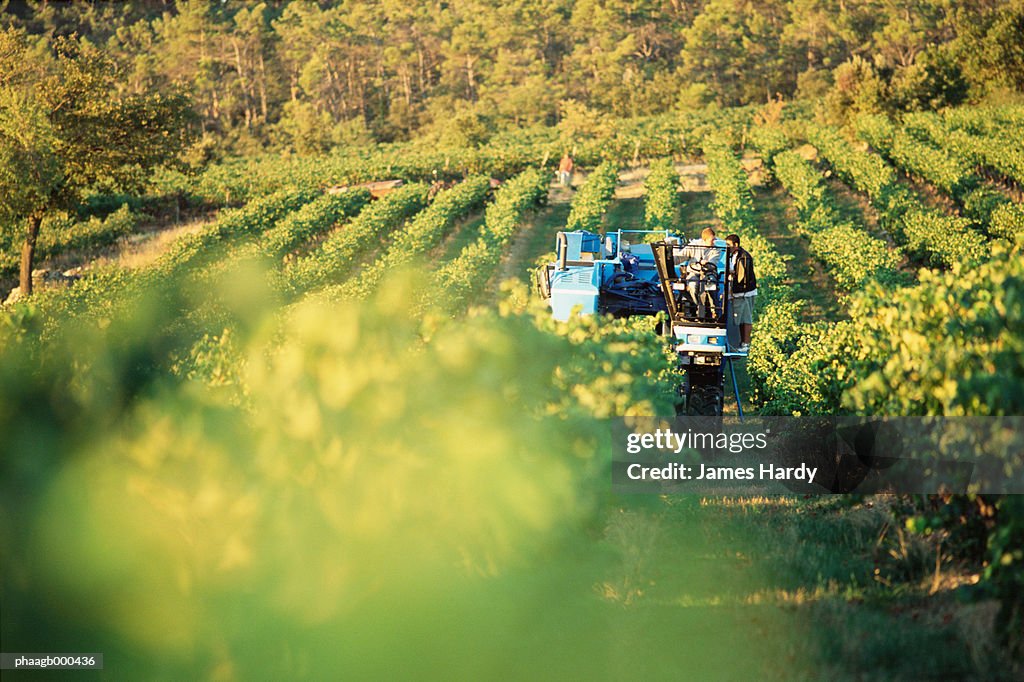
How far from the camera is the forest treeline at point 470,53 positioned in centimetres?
7306

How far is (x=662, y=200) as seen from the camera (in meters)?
28.3

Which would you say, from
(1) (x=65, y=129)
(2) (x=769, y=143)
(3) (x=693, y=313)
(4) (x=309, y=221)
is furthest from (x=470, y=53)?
(3) (x=693, y=313)

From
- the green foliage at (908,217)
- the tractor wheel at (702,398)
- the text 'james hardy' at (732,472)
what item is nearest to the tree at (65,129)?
the tractor wheel at (702,398)

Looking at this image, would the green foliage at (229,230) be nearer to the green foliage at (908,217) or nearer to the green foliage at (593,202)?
the green foliage at (593,202)

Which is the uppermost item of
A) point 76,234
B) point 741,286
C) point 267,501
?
point 267,501

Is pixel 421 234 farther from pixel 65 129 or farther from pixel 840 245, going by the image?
pixel 840 245

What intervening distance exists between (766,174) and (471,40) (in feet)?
178

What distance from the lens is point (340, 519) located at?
3939 mm

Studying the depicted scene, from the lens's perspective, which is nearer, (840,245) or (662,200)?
(840,245)

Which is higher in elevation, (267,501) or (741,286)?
(267,501)

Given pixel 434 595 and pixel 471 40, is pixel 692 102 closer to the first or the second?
pixel 471 40

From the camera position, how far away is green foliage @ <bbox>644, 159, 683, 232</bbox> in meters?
25.6

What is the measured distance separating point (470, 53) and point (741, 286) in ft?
252

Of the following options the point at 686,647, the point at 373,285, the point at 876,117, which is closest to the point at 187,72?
the point at 876,117
